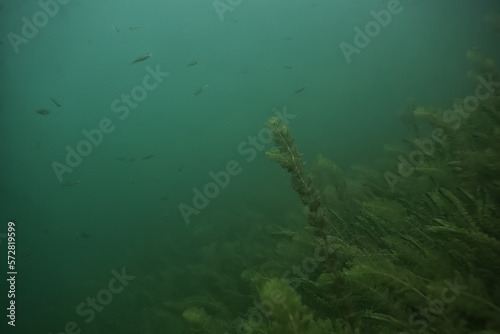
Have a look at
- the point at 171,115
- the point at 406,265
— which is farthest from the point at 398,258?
the point at 171,115

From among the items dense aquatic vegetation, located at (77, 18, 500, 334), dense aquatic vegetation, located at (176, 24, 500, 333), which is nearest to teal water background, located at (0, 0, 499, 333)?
dense aquatic vegetation, located at (77, 18, 500, 334)

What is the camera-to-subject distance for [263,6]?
47.4m

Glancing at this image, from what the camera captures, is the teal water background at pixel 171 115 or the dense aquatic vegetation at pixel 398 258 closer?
the dense aquatic vegetation at pixel 398 258

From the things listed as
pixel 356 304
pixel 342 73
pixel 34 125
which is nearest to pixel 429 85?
pixel 342 73

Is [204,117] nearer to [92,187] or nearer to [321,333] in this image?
[92,187]

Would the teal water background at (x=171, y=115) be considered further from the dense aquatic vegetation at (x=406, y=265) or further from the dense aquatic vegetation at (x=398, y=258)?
the dense aquatic vegetation at (x=406, y=265)

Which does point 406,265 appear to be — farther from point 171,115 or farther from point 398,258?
point 171,115

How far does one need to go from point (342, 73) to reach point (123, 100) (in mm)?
31774

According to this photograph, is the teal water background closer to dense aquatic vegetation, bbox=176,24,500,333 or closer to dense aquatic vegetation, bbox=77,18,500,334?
dense aquatic vegetation, bbox=77,18,500,334

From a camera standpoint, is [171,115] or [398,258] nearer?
[398,258]

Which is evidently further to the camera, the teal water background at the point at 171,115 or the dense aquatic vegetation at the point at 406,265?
the teal water background at the point at 171,115

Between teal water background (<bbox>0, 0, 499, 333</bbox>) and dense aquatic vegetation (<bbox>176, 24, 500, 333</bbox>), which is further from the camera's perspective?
teal water background (<bbox>0, 0, 499, 333</bbox>)

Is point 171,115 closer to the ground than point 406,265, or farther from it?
farther from it

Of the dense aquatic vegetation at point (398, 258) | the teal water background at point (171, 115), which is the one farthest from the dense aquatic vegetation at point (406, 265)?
the teal water background at point (171, 115)
